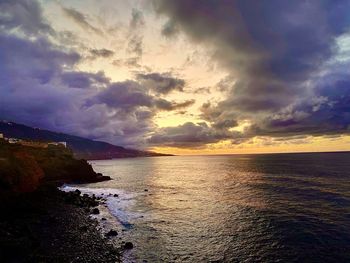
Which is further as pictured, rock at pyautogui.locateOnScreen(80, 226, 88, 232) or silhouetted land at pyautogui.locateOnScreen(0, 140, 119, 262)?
rock at pyautogui.locateOnScreen(80, 226, 88, 232)

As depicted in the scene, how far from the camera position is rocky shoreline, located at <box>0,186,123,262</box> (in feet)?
91.6

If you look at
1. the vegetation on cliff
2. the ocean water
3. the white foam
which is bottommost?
the white foam

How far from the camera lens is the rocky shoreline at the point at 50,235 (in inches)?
1099

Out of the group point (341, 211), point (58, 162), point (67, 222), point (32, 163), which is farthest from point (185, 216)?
point (58, 162)

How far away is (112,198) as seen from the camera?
72.1m

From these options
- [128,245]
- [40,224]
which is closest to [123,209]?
[40,224]

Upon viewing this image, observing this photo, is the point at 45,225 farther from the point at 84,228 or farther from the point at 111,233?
the point at 111,233

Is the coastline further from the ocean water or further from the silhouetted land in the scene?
the ocean water

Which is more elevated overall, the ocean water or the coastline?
the coastline

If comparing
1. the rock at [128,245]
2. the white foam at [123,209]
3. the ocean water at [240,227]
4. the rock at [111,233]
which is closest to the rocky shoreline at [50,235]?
the rock at [111,233]

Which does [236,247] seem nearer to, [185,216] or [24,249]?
[185,216]

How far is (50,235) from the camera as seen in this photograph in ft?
114

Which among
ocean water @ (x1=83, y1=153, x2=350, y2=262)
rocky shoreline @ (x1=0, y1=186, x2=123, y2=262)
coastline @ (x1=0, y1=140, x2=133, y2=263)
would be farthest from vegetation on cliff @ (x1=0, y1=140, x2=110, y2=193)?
ocean water @ (x1=83, y1=153, x2=350, y2=262)

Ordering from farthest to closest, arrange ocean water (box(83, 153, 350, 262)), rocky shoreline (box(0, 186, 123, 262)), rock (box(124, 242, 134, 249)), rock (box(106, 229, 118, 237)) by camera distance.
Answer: rock (box(106, 229, 118, 237)) → rock (box(124, 242, 134, 249)) → ocean water (box(83, 153, 350, 262)) → rocky shoreline (box(0, 186, 123, 262))
